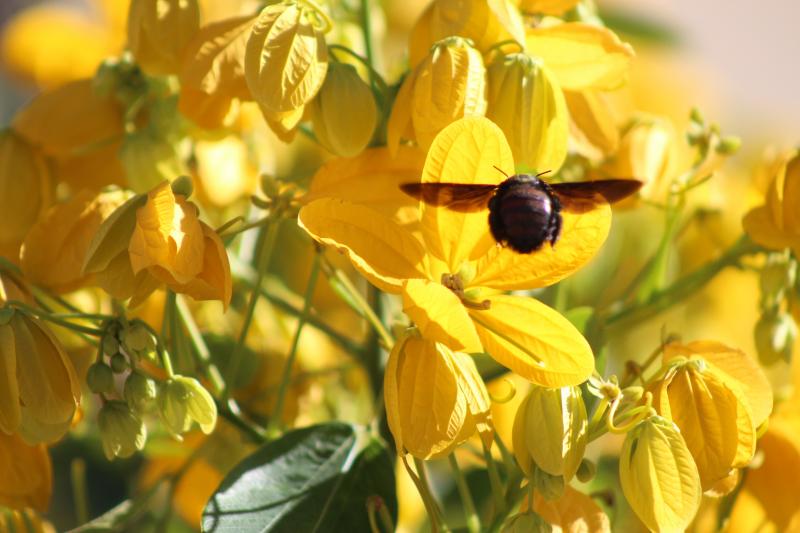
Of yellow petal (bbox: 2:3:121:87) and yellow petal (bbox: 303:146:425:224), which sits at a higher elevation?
yellow petal (bbox: 303:146:425:224)

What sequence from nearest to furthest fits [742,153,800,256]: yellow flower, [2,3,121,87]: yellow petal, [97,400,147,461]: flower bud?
[97,400,147,461]: flower bud
[742,153,800,256]: yellow flower
[2,3,121,87]: yellow petal

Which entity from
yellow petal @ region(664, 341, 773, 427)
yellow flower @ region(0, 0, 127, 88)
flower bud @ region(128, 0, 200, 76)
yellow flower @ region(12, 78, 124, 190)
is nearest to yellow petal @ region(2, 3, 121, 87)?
yellow flower @ region(0, 0, 127, 88)

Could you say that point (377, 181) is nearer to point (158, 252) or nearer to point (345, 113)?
point (345, 113)

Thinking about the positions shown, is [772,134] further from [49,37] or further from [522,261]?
[522,261]

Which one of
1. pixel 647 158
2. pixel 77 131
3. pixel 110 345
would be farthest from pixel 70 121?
pixel 647 158

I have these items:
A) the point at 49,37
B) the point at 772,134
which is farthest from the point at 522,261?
the point at 772,134

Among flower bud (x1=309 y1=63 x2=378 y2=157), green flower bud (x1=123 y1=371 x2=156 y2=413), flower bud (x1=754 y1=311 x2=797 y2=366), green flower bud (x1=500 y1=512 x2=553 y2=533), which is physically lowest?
flower bud (x1=754 y1=311 x2=797 y2=366)

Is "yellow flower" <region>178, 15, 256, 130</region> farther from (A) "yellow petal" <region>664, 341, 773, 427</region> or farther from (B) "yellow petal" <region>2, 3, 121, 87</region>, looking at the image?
(B) "yellow petal" <region>2, 3, 121, 87</region>
